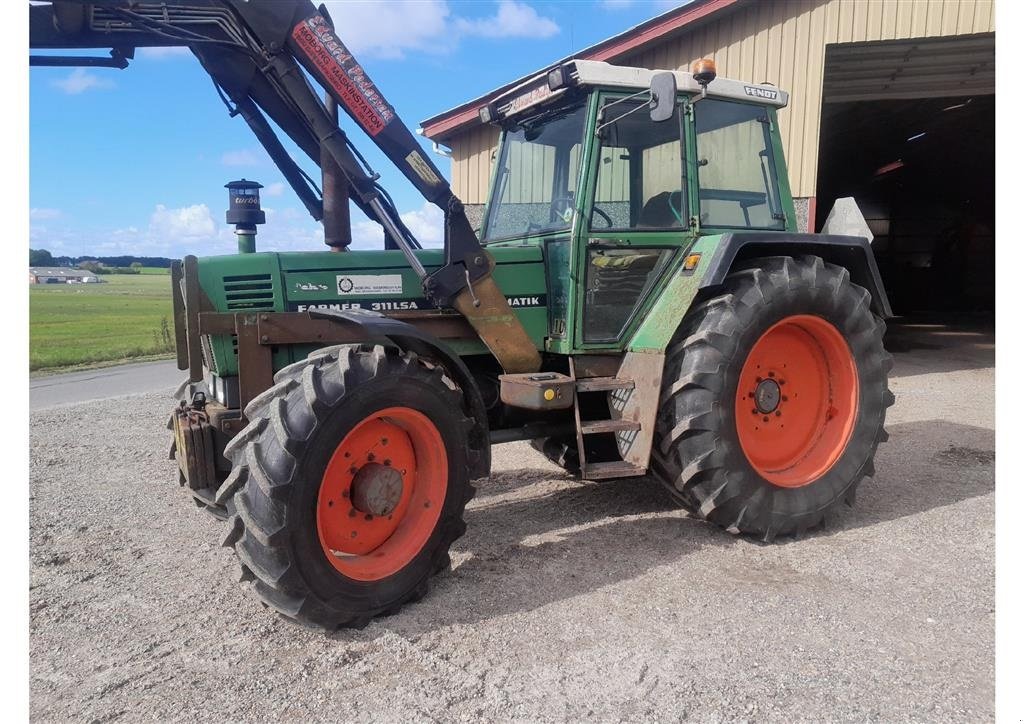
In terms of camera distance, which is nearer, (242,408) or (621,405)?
(242,408)

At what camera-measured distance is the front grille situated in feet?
11.4

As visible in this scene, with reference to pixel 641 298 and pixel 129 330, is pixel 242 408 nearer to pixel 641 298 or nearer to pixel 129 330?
pixel 641 298

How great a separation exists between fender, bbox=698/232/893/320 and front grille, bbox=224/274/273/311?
2.31 m

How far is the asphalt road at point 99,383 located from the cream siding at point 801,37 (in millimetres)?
8182

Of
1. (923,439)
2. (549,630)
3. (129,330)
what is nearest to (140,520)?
(549,630)

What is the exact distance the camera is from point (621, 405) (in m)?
3.98

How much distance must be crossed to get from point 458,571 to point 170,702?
4.66ft

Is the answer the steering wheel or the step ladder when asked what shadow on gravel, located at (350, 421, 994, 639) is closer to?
the step ladder

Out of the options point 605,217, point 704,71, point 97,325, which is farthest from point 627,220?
point 97,325

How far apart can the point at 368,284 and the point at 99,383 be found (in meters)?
9.15

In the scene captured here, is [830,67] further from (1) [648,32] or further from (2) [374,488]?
(2) [374,488]

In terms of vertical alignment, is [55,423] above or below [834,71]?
below

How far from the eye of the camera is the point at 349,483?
122 inches

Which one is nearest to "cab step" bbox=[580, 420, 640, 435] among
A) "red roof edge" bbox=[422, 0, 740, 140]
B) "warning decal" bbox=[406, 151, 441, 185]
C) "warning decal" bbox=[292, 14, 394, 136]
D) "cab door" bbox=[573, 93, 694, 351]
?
"cab door" bbox=[573, 93, 694, 351]
